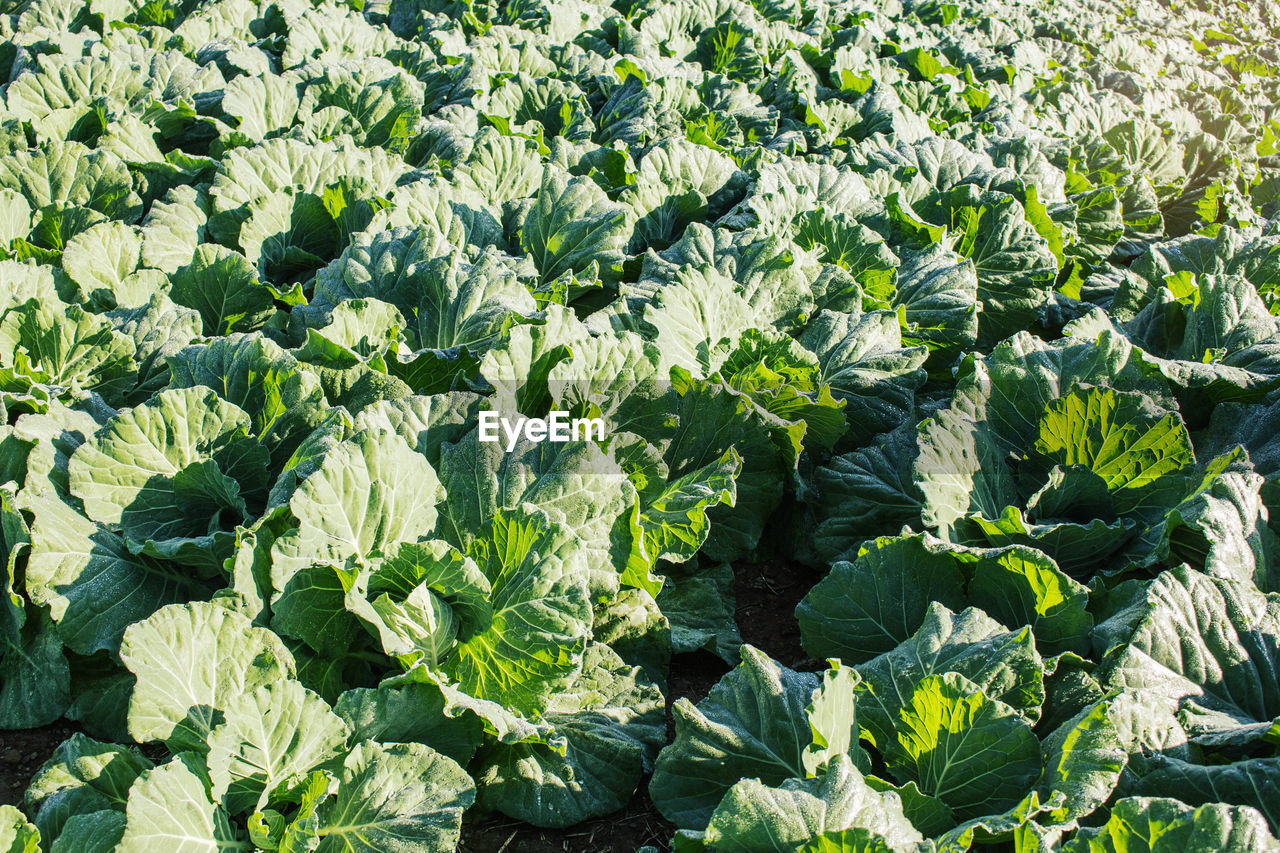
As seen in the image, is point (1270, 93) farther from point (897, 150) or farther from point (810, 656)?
point (810, 656)

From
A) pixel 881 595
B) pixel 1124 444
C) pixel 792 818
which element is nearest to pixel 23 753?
pixel 792 818

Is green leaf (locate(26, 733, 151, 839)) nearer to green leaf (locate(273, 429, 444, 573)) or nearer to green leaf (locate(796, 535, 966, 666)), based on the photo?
green leaf (locate(273, 429, 444, 573))

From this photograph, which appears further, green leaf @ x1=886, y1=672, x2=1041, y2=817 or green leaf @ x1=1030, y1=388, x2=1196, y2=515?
green leaf @ x1=1030, y1=388, x2=1196, y2=515

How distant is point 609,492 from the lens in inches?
114

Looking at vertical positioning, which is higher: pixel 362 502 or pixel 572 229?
pixel 572 229

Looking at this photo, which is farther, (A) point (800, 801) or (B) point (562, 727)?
(B) point (562, 727)

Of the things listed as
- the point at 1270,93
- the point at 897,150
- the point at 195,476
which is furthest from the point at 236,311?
the point at 1270,93

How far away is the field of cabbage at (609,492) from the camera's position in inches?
93.4

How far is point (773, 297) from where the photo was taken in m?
4.06

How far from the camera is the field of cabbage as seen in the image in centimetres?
237

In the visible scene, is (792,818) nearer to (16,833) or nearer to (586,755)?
(586,755)

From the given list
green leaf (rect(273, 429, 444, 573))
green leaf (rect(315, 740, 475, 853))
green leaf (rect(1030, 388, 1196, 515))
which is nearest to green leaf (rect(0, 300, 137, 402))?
green leaf (rect(273, 429, 444, 573))

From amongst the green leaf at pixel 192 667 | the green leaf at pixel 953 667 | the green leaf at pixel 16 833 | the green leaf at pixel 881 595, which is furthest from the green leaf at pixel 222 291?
the green leaf at pixel 953 667

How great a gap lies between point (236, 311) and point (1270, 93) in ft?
33.5
